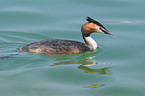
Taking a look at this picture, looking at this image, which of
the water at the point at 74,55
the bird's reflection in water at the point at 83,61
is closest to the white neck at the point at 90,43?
the water at the point at 74,55

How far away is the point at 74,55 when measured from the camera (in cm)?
920

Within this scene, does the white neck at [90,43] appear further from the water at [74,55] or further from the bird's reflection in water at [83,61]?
the bird's reflection in water at [83,61]

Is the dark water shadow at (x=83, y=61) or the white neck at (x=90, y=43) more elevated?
the white neck at (x=90, y=43)

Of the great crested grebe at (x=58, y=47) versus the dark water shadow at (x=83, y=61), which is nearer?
the dark water shadow at (x=83, y=61)

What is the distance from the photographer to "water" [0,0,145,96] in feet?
22.7

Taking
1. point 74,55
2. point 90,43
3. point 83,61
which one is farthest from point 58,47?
point 90,43

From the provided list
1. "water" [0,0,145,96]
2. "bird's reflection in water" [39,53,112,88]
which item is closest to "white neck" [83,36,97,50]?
"water" [0,0,145,96]

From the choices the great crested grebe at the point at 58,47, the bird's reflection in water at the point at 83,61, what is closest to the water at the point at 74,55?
the bird's reflection in water at the point at 83,61

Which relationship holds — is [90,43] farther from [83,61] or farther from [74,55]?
[83,61]

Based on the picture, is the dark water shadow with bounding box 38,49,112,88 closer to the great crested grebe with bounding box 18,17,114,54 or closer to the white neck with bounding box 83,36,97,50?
the great crested grebe with bounding box 18,17,114,54

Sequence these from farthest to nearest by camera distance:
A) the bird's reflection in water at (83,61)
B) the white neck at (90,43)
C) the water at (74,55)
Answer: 1. the white neck at (90,43)
2. the bird's reflection in water at (83,61)
3. the water at (74,55)

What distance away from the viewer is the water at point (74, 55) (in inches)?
272

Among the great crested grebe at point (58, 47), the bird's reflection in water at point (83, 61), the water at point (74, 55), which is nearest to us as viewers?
the water at point (74, 55)

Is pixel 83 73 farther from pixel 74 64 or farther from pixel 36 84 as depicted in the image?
pixel 36 84
